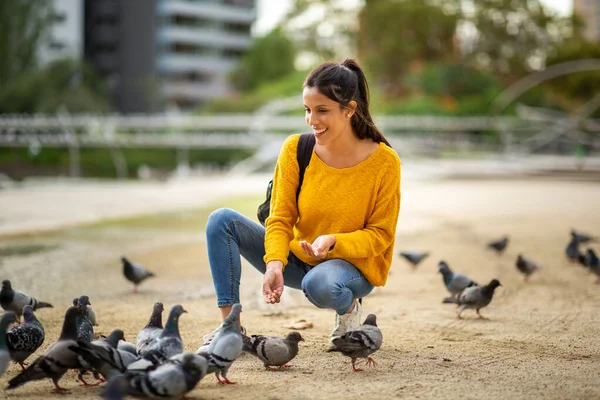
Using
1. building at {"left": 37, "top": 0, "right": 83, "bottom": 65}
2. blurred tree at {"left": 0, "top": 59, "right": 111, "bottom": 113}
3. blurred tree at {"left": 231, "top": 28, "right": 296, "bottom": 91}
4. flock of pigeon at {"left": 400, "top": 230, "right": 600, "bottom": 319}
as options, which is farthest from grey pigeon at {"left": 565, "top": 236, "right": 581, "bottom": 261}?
blurred tree at {"left": 231, "top": 28, "right": 296, "bottom": 91}

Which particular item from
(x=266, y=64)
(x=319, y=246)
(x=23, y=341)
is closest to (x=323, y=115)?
(x=319, y=246)

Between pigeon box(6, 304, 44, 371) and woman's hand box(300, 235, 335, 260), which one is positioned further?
pigeon box(6, 304, 44, 371)

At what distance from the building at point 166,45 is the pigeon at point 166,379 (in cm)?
6090

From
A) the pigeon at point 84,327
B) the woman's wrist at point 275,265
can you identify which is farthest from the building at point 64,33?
the woman's wrist at point 275,265

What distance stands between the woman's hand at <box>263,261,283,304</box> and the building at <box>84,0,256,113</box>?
60198 millimetres

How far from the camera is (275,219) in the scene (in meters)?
4.40

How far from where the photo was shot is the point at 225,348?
3826mm

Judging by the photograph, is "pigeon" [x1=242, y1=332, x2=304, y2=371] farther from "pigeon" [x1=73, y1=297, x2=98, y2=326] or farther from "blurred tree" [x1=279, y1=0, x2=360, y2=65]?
"blurred tree" [x1=279, y1=0, x2=360, y2=65]

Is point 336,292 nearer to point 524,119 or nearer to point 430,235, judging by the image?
point 430,235

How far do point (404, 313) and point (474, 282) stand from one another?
0.79m

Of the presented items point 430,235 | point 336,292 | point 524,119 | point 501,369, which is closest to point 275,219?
point 336,292

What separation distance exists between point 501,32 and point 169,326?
5485cm

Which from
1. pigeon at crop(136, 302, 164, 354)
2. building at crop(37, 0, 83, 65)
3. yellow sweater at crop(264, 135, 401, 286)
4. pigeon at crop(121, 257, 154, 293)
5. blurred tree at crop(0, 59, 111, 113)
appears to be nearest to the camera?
pigeon at crop(136, 302, 164, 354)

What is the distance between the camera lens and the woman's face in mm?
4223
